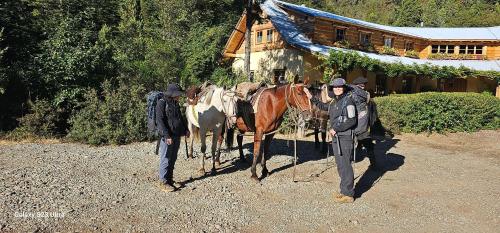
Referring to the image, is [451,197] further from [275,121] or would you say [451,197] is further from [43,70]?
[43,70]

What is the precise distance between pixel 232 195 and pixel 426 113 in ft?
35.8

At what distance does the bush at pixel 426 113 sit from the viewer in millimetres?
13977

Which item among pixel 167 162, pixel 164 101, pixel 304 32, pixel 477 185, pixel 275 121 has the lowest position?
pixel 477 185

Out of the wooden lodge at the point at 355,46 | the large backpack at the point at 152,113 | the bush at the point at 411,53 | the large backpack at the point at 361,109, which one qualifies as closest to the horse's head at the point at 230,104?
the large backpack at the point at 152,113

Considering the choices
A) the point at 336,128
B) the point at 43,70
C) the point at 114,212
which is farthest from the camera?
the point at 43,70

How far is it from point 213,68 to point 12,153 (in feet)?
34.5

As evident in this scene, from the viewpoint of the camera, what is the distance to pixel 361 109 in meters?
6.88

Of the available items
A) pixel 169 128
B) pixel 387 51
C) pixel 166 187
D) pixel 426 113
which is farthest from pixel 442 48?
pixel 166 187

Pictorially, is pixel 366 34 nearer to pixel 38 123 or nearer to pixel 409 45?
pixel 409 45

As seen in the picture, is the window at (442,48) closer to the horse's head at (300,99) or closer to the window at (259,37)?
the window at (259,37)

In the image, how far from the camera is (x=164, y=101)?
5.99 meters

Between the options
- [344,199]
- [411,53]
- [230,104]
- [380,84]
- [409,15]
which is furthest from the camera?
[409,15]

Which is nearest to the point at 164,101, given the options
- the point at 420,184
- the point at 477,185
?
the point at 420,184

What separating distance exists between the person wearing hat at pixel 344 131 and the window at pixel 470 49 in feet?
92.1
